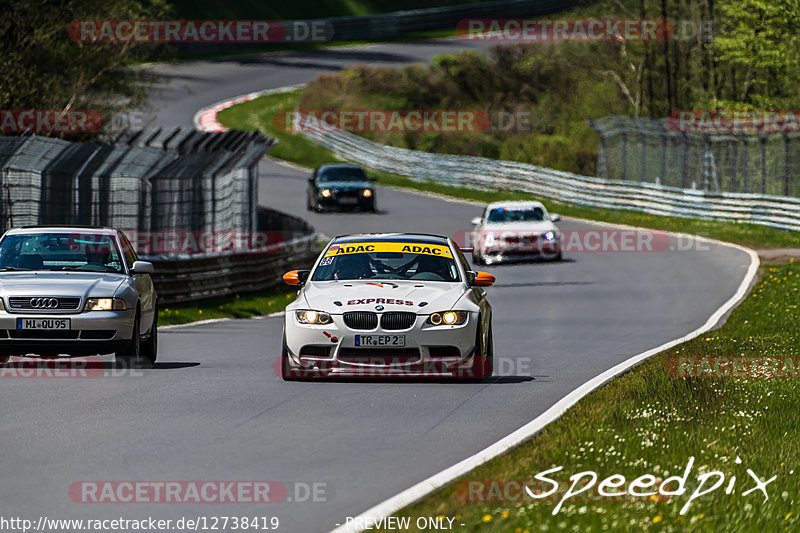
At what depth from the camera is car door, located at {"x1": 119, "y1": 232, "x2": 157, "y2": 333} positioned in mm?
14727

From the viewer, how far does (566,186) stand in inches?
1869

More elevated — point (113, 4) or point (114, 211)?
point (113, 4)

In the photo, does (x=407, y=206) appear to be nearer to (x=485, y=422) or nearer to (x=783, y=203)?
(x=783, y=203)

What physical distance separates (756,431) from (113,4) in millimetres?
29915

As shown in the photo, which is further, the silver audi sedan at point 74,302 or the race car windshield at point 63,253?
the race car windshield at point 63,253

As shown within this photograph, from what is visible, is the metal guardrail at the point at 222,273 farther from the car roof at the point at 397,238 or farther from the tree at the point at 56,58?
the car roof at the point at 397,238

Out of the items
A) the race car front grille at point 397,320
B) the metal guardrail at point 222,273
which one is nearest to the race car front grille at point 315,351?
the race car front grille at point 397,320

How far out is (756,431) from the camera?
9391mm

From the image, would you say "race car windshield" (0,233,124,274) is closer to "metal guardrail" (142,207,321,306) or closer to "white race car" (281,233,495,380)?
"white race car" (281,233,495,380)

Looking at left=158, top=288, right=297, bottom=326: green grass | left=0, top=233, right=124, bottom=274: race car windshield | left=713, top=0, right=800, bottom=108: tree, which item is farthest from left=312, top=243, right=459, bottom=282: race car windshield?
left=713, top=0, right=800, bottom=108: tree

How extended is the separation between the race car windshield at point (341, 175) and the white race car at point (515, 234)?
39.6 ft

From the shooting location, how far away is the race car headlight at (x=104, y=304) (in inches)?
547

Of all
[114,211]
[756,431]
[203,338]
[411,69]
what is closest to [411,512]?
[756,431]

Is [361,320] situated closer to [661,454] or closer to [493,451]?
[493,451]
